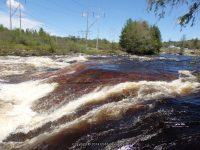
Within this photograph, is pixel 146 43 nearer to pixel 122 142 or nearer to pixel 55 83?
pixel 55 83

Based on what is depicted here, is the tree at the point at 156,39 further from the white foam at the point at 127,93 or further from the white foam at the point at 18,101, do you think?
the white foam at the point at 127,93

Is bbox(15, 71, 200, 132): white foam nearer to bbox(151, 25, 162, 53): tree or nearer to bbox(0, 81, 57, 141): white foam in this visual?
bbox(0, 81, 57, 141): white foam

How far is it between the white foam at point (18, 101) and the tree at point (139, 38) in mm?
65148

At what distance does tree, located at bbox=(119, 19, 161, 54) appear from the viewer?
83.6 m

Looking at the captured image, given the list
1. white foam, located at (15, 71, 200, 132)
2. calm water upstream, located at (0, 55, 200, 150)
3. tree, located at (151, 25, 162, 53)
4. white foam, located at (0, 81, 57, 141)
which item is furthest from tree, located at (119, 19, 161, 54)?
white foam, located at (15, 71, 200, 132)

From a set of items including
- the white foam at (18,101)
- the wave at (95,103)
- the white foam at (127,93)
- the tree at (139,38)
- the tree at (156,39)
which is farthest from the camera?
the tree at (156,39)

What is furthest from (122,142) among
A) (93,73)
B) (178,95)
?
(93,73)

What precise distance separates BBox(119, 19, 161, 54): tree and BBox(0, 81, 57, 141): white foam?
6515 cm

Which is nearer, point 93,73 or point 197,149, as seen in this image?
point 197,149

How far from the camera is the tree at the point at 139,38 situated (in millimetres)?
83625

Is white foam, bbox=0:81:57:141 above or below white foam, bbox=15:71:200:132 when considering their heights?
below

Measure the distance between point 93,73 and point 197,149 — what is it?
12239 millimetres

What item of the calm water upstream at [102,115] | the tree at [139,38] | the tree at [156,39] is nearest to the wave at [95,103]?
the calm water upstream at [102,115]

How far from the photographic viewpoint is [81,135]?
10227 millimetres
